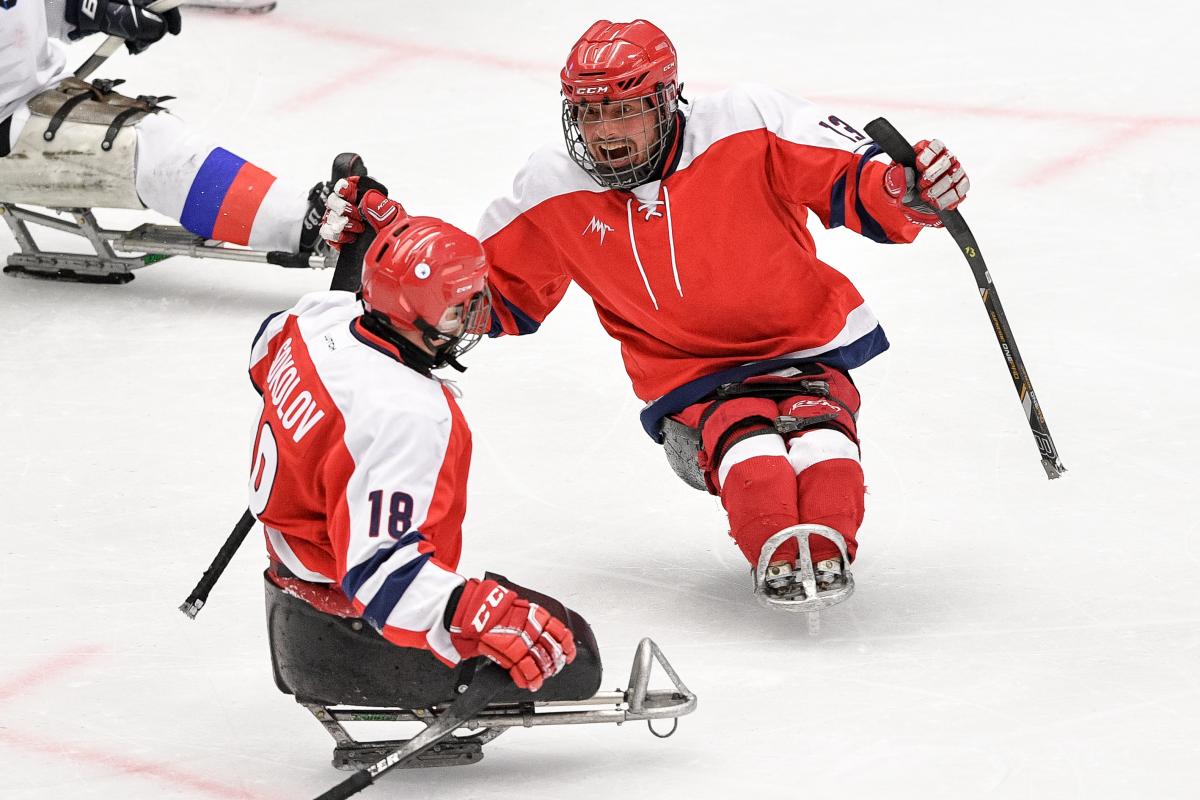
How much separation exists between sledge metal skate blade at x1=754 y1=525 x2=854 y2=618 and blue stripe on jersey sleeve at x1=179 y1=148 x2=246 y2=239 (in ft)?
7.83

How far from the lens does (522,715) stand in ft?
9.55

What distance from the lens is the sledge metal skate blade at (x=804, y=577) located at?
10.8ft

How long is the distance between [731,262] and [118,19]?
255 centimetres

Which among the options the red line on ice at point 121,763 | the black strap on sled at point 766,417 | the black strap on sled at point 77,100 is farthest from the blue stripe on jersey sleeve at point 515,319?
the black strap on sled at point 77,100

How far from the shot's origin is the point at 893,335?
15.5ft

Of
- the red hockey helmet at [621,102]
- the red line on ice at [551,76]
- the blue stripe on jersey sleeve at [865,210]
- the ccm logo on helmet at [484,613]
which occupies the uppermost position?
the red hockey helmet at [621,102]

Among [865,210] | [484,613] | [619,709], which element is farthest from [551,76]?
[484,613]

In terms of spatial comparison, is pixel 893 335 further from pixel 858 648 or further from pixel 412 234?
pixel 412 234

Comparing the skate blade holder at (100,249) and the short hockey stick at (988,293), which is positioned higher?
the short hockey stick at (988,293)

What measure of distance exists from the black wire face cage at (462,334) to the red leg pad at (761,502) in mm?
742

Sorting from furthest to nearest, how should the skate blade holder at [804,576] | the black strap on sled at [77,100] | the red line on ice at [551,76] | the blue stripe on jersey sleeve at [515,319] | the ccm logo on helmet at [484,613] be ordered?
the red line on ice at [551,76]
the black strap on sled at [77,100]
the blue stripe on jersey sleeve at [515,319]
the skate blade holder at [804,576]
the ccm logo on helmet at [484,613]

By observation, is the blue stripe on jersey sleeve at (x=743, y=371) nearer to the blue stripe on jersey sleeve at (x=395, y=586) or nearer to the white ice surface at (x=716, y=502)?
the white ice surface at (x=716, y=502)

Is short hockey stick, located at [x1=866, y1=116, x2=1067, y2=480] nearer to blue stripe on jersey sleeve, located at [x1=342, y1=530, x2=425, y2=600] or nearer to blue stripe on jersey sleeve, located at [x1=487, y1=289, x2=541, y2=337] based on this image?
blue stripe on jersey sleeve, located at [x1=487, y1=289, x2=541, y2=337]

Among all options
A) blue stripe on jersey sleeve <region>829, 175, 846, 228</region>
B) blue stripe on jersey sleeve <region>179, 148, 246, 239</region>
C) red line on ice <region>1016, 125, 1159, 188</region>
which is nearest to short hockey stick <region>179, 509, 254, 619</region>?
blue stripe on jersey sleeve <region>829, 175, 846, 228</region>
